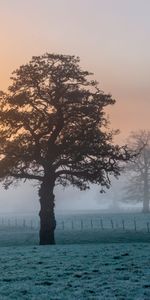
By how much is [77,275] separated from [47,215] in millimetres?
18570

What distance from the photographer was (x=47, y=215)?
36.8 m

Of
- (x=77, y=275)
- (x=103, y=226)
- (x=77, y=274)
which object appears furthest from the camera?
(x=103, y=226)

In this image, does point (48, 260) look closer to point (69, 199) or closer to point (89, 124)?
point (89, 124)

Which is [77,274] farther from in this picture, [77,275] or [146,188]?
[146,188]

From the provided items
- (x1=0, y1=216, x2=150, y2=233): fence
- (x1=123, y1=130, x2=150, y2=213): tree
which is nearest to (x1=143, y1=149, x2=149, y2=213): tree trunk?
(x1=123, y1=130, x2=150, y2=213): tree

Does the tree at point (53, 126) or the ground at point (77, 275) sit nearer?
the ground at point (77, 275)

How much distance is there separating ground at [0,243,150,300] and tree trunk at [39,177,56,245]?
9.44m

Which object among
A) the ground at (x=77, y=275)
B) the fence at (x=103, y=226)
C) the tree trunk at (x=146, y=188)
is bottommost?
the ground at (x=77, y=275)

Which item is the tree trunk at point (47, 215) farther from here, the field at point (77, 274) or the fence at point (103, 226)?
the fence at point (103, 226)

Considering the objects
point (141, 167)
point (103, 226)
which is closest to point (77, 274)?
point (103, 226)

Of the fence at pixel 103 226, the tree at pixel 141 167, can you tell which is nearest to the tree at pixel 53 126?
the fence at pixel 103 226

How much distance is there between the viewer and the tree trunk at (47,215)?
120 feet

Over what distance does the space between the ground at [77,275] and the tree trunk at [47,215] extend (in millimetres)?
9442

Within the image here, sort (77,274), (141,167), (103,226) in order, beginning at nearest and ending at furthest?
(77,274) → (103,226) → (141,167)
